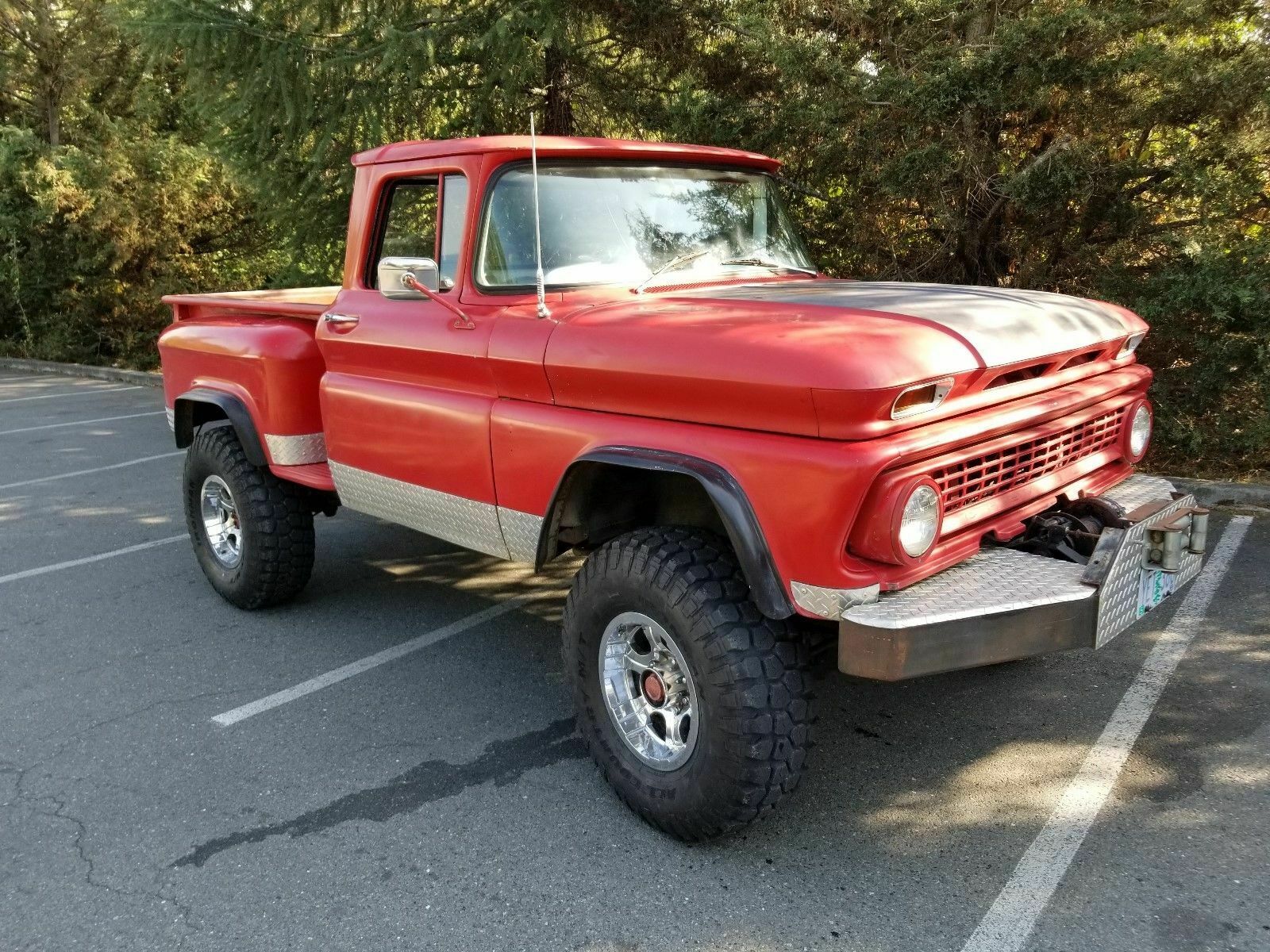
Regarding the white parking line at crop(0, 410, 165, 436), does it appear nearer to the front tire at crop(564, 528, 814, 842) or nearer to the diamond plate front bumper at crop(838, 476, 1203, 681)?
the front tire at crop(564, 528, 814, 842)

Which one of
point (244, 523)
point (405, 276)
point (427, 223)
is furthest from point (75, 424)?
point (405, 276)

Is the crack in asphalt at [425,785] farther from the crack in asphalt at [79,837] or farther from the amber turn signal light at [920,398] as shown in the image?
the amber turn signal light at [920,398]

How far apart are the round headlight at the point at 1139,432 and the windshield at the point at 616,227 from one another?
1.55 metres

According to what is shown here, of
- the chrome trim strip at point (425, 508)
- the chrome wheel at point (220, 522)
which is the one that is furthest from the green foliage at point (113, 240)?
the chrome trim strip at point (425, 508)

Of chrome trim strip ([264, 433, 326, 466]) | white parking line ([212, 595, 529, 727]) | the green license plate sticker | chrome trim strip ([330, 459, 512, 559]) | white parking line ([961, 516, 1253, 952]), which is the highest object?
chrome trim strip ([264, 433, 326, 466])

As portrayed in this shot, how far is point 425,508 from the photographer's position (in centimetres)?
397

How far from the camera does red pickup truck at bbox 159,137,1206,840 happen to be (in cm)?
269

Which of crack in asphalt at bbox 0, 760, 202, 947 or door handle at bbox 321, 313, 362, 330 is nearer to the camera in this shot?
crack in asphalt at bbox 0, 760, 202, 947

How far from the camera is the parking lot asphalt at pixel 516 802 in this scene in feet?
8.93

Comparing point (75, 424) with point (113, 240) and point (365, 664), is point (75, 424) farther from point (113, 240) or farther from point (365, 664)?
point (365, 664)

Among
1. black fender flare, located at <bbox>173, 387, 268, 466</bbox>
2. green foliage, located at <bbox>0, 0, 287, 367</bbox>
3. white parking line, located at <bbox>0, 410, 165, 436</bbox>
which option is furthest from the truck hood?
green foliage, located at <bbox>0, 0, 287, 367</bbox>

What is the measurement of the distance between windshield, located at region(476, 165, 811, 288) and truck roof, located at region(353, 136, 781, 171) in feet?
0.16

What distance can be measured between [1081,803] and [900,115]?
4.92 meters

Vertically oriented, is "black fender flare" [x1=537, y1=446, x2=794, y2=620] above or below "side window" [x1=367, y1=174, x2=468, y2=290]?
below
